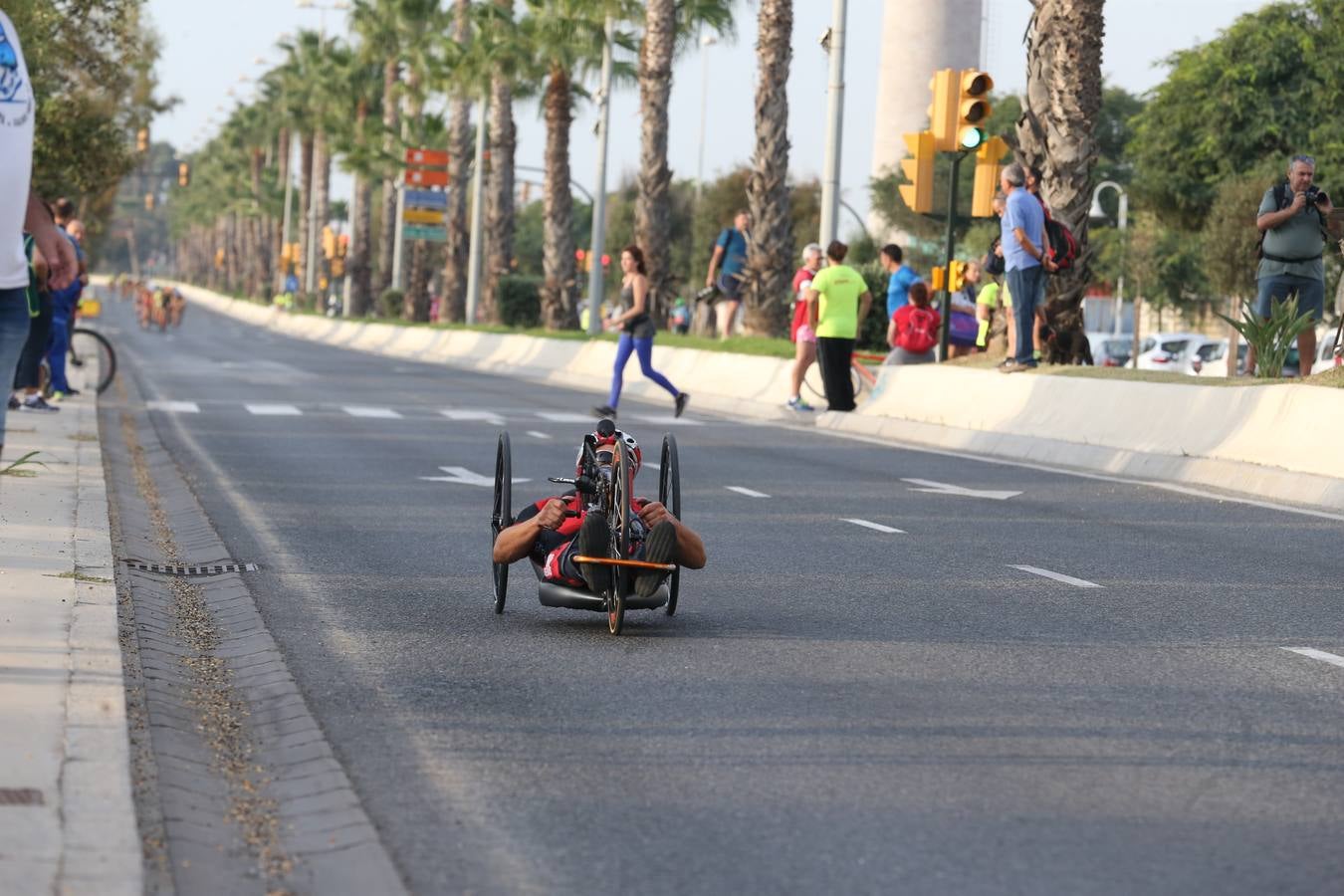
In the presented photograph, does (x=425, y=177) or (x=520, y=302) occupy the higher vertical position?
(x=425, y=177)

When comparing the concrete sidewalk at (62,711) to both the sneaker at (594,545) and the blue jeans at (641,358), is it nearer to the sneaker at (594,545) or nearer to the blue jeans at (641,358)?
the sneaker at (594,545)

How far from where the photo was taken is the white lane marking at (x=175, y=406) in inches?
1005

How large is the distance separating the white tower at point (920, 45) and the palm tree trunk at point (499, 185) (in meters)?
21.5

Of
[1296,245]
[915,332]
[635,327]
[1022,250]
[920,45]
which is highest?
[920,45]

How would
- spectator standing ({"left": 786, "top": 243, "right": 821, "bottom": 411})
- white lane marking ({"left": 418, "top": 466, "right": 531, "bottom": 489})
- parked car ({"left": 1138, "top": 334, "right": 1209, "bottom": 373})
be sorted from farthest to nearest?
1. parked car ({"left": 1138, "top": 334, "right": 1209, "bottom": 373})
2. spectator standing ({"left": 786, "top": 243, "right": 821, "bottom": 411})
3. white lane marking ({"left": 418, "top": 466, "right": 531, "bottom": 489})

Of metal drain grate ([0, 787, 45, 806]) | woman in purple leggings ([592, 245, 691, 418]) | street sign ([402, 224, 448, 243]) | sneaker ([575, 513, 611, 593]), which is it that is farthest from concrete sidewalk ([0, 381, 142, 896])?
street sign ([402, 224, 448, 243])

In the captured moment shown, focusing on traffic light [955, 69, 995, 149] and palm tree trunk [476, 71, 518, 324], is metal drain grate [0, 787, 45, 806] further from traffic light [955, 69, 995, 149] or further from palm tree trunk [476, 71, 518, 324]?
palm tree trunk [476, 71, 518, 324]

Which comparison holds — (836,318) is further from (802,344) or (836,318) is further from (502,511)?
(502,511)

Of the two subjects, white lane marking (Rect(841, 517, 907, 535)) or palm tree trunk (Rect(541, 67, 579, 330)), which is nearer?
white lane marking (Rect(841, 517, 907, 535))

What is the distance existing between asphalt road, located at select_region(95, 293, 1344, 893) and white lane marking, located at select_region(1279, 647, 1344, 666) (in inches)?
2.4

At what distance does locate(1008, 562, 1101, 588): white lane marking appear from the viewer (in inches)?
434

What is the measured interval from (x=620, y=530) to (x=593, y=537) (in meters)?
0.15

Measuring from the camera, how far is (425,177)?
244 ft

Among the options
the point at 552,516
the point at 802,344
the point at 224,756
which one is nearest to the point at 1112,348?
the point at 802,344
